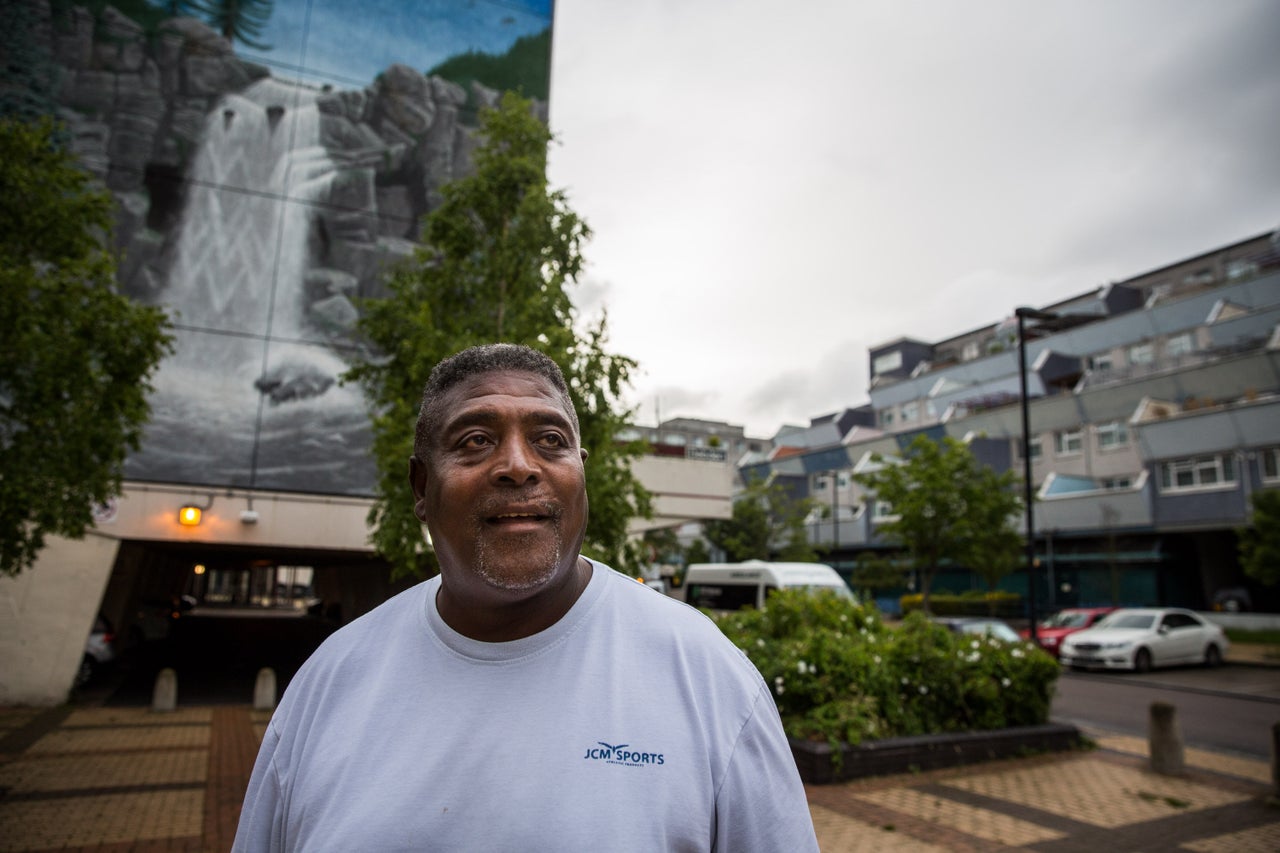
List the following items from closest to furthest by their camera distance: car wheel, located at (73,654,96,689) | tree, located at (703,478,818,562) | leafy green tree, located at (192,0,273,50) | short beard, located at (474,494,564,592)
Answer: short beard, located at (474,494,564,592) → car wheel, located at (73,654,96,689) → leafy green tree, located at (192,0,273,50) → tree, located at (703,478,818,562)

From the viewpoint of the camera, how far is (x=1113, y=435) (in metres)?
40.5

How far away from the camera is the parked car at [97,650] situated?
655 inches

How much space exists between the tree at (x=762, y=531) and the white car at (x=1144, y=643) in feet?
85.6

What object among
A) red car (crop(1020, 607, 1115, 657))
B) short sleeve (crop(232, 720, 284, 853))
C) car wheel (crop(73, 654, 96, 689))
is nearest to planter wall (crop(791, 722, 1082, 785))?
short sleeve (crop(232, 720, 284, 853))

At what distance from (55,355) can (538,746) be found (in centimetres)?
870

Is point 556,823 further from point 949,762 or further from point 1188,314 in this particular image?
point 1188,314

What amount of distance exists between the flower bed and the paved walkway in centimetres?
70

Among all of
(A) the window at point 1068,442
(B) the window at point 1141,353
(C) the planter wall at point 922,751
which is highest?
(B) the window at point 1141,353

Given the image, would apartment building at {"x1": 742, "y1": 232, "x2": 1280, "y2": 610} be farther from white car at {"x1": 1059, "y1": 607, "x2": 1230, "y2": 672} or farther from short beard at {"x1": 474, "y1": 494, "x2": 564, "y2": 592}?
short beard at {"x1": 474, "y1": 494, "x2": 564, "y2": 592}

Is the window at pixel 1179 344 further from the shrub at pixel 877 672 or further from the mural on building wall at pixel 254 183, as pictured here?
the mural on building wall at pixel 254 183

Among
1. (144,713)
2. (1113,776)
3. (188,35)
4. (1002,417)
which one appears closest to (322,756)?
(1113,776)

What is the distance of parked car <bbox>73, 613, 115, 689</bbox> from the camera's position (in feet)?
54.6

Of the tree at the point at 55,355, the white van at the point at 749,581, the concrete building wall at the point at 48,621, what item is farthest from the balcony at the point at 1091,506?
the tree at the point at 55,355

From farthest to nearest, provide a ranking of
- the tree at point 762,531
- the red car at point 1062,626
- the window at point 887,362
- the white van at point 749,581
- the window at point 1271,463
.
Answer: the window at point 887,362
the tree at point 762,531
the window at point 1271,463
the red car at point 1062,626
the white van at point 749,581
